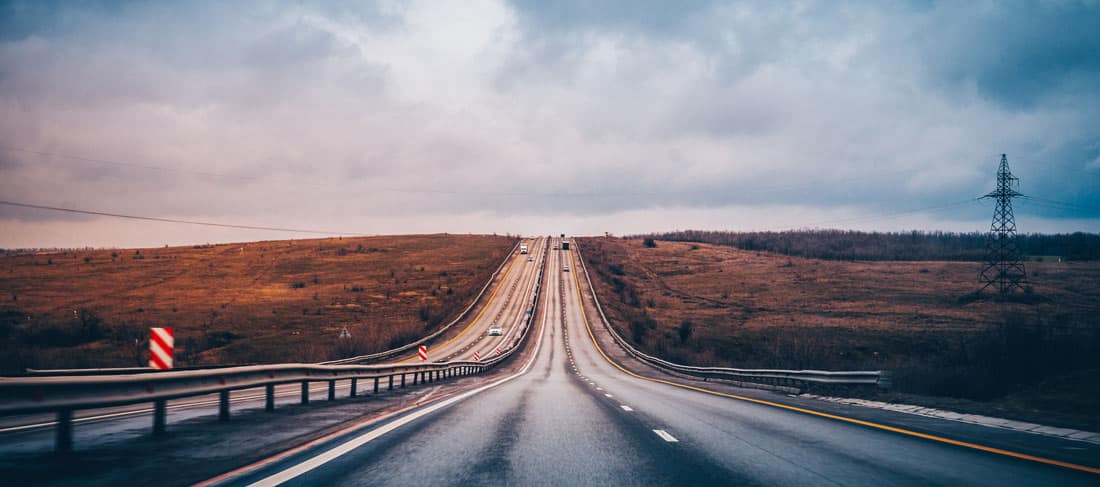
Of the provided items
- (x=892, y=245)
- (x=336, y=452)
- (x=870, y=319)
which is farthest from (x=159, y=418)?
(x=892, y=245)

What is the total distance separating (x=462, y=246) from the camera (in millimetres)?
140750

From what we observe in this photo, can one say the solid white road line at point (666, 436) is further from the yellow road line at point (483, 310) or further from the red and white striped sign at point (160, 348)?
the yellow road line at point (483, 310)

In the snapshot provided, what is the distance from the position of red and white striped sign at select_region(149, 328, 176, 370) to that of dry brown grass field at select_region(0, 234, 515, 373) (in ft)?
51.1

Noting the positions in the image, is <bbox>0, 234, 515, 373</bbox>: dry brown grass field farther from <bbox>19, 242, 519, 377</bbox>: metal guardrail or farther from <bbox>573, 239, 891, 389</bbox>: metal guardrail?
<bbox>573, 239, 891, 389</bbox>: metal guardrail

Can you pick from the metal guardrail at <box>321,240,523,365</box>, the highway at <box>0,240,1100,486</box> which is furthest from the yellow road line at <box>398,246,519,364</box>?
the highway at <box>0,240,1100,486</box>

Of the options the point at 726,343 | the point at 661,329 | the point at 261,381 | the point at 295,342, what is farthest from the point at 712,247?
the point at 261,381

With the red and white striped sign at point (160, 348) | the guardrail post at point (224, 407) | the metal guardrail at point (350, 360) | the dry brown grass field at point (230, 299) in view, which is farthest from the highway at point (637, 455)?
the dry brown grass field at point (230, 299)

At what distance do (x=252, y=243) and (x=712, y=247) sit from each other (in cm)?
9470

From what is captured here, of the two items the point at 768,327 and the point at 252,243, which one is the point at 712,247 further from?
the point at 252,243

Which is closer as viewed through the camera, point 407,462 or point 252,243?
point 407,462

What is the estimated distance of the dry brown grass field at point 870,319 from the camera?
71.6 feet

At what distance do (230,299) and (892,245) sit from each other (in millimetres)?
146808

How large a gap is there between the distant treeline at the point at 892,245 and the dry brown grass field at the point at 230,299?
67.2m

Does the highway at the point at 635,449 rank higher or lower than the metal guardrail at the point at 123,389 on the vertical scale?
lower
